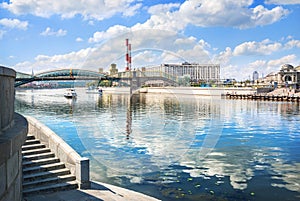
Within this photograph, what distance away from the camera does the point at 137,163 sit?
46.4 ft

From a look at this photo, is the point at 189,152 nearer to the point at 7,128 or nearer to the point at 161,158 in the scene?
the point at 161,158

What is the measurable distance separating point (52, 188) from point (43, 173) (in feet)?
2.59

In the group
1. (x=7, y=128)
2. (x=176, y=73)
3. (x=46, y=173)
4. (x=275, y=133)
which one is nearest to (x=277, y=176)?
(x=176, y=73)

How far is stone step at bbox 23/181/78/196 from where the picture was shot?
8453 mm

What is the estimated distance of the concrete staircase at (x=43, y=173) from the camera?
28.7ft

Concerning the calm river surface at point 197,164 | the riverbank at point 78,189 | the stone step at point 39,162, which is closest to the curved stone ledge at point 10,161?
the riverbank at point 78,189

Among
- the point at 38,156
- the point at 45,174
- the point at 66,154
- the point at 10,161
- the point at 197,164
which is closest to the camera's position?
the point at 10,161

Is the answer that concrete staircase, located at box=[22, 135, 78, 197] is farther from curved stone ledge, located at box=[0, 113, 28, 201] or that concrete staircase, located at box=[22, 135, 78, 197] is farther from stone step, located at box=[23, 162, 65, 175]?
curved stone ledge, located at box=[0, 113, 28, 201]

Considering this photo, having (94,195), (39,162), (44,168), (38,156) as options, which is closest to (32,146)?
(38,156)

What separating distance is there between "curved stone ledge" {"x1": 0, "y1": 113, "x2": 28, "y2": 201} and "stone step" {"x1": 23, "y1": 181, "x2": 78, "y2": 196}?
2157 millimetres

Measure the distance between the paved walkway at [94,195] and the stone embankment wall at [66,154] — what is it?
0.38m

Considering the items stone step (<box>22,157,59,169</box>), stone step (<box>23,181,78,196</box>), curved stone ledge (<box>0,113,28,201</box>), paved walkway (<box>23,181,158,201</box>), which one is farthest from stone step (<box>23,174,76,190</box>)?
curved stone ledge (<box>0,113,28,201</box>)

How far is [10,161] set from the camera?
5.59 m

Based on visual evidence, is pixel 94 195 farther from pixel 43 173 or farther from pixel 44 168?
pixel 44 168
